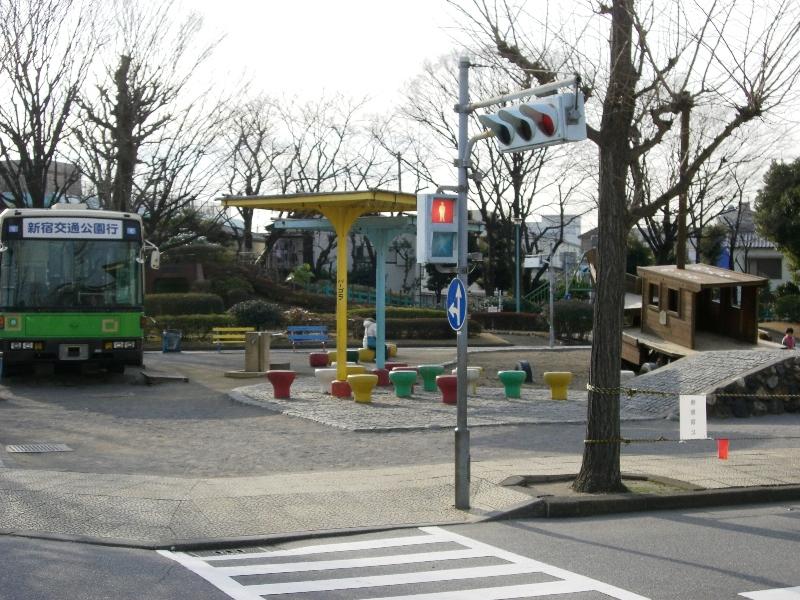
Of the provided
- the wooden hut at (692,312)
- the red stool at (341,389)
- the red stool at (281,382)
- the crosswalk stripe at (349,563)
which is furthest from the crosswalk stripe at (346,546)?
the wooden hut at (692,312)

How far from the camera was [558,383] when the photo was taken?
2098 cm

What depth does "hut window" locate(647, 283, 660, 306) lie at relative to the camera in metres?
29.4

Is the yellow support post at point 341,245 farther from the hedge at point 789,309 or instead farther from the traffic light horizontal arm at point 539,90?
the hedge at point 789,309

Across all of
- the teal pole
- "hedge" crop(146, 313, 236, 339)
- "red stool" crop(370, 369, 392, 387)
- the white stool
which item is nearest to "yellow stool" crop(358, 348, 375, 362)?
the teal pole

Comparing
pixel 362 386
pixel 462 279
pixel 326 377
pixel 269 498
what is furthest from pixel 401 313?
pixel 462 279

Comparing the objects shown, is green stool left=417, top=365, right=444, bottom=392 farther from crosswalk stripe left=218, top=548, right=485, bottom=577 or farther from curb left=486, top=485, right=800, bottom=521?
crosswalk stripe left=218, top=548, right=485, bottom=577

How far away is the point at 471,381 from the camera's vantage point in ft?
71.6

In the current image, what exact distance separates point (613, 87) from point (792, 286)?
47.6m

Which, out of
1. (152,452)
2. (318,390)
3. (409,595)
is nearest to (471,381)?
(318,390)

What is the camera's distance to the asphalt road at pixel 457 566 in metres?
7.35

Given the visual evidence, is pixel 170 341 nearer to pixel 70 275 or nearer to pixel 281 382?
pixel 70 275

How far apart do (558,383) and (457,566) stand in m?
13.1

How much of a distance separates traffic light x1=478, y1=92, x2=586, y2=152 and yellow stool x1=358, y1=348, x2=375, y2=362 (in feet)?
61.7

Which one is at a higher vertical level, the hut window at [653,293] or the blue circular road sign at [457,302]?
the hut window at [653,293]
